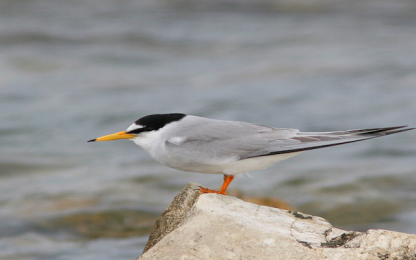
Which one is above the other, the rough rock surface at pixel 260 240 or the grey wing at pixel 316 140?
the grey wing at pixel 316 140

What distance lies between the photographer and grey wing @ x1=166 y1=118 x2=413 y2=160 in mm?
5734

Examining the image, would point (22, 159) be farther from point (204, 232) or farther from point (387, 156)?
point (204, 232)

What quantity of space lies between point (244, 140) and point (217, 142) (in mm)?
282

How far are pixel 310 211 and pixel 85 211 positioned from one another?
3.87 m

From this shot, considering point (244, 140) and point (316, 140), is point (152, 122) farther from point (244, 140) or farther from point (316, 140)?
point (316, 140)

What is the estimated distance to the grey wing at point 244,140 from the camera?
5.73 meters

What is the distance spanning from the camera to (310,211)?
987 centimetres

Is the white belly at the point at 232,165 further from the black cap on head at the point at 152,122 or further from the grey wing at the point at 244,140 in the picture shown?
the black cap on head at the point at 152,122

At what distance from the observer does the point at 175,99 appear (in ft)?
49.1

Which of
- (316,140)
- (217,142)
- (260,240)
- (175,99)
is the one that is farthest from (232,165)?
(175,99)

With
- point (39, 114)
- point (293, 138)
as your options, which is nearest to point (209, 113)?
point (39, 114)

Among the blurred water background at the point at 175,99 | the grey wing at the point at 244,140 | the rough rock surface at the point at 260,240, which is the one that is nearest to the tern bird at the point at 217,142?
the grey wing at the point at 244,140

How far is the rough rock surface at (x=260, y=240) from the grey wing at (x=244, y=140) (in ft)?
2.68

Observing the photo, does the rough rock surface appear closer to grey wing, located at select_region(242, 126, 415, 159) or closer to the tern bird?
the tern bird
